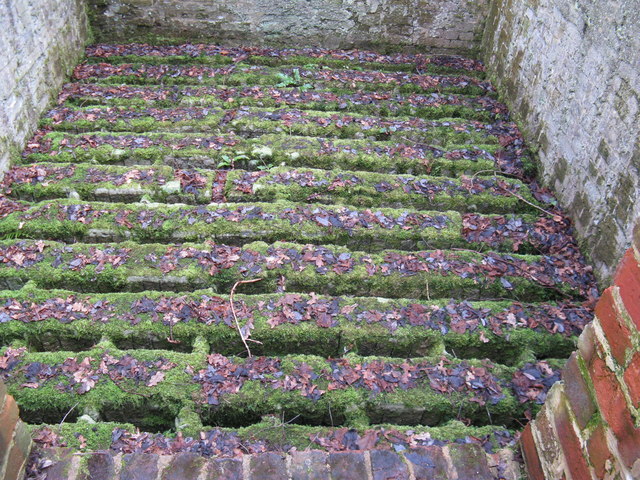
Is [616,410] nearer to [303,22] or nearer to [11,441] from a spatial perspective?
[11,441]

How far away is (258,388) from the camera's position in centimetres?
299

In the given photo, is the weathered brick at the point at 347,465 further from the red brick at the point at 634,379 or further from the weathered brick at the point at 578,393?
the red brick at the point at 634,379

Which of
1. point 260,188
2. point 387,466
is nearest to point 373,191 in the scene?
point 260,188

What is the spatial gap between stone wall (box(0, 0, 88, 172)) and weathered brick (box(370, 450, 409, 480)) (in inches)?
161

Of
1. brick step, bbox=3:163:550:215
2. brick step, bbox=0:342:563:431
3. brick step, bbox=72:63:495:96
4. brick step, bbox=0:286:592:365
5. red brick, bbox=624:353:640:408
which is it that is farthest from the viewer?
brick step, bbox=72:63:495:96

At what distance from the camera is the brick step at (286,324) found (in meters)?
3.29

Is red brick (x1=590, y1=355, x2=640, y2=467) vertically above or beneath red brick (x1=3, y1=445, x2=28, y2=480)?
above

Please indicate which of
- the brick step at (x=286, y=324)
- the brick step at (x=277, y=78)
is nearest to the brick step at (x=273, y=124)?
the brick step at (x=277, y=78)

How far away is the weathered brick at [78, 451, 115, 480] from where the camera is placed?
2.38m

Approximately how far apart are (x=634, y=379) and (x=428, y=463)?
1.12 m

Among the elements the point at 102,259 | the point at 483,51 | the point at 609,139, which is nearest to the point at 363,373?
the point at 102,259

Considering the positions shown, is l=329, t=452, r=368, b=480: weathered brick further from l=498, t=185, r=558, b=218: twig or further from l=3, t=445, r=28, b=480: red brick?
l=498, t=185, r=558, b=218: twig

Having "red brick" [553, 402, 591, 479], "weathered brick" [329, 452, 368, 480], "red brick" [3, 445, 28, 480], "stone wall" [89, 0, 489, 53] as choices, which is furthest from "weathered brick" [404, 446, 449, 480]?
"stone wall" [89, 0, 489, 53]

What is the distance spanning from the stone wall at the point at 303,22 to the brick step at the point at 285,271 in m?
4.09
